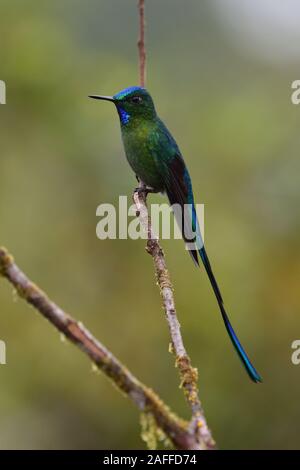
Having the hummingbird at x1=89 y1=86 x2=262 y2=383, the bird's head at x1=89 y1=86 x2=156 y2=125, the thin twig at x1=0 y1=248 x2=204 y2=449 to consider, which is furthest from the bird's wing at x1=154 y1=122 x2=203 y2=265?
the thin twig at x1=0 y1=248 x2=204 y2=449

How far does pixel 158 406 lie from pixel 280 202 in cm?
516

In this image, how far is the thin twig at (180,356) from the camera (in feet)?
5.26

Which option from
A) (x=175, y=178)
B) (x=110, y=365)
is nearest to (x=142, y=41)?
(x=175, y=178)

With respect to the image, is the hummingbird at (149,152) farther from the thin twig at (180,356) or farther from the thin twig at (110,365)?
the thin twig at (110,365)

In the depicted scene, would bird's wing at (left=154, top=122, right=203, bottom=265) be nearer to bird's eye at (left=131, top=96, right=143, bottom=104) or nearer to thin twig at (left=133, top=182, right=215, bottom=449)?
bird's eye at (left=131, top=96, right=143, bottom=104)

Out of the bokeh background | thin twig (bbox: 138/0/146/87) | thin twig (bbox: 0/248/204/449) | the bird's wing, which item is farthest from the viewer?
the bokeh background

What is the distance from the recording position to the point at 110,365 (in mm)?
1606

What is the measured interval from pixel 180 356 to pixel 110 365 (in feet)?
1.46

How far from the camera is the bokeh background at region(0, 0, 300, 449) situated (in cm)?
589

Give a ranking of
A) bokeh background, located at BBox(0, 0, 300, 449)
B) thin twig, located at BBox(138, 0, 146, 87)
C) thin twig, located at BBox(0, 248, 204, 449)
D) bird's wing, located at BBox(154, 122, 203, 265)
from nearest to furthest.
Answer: thin twig, located at BBox(0, 248, 204, 449), thin twig, located at BBox(138, 0, 146, 87), bird's wing, located at BBox(154, 122, 203, 265), bokeh background, located at BBox(0, 0, 300, 449)

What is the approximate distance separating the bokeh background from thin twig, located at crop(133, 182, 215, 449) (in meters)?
2.97

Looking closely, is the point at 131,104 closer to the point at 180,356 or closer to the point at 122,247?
the point at 122,247

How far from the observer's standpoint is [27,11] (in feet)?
24.6

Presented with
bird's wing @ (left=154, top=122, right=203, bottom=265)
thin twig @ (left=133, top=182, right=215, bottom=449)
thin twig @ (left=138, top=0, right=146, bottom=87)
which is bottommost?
thin twig @ (left=133, top=182, right=215, bottom=449)
